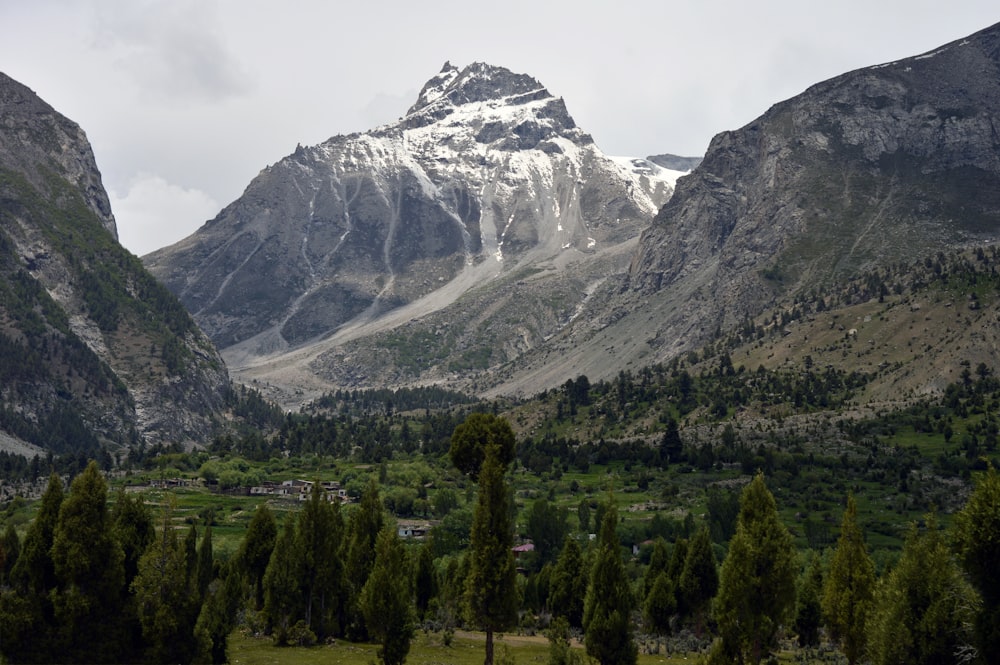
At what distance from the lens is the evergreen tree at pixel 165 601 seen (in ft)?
150

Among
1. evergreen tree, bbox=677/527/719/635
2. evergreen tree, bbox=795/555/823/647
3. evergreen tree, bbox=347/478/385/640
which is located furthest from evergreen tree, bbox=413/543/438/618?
evergreen tree, bbox=795/555/823/647

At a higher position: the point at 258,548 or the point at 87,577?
the point at 87,577

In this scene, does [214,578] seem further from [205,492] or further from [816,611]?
[205,492]

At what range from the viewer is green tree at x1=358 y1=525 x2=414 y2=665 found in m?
51.9

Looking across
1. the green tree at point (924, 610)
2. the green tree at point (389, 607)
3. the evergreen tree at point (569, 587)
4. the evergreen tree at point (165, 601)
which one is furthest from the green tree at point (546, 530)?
the green tree at point (924, 610)

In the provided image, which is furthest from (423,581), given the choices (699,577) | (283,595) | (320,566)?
(699,577)

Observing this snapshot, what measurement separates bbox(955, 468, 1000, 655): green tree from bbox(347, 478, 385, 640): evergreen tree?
4281cm

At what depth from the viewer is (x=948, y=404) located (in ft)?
622

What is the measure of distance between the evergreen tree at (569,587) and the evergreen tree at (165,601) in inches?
1690

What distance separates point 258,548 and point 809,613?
153 feet

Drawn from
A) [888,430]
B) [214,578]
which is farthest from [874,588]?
Result: [888,430]

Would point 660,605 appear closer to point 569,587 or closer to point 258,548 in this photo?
point 569,587

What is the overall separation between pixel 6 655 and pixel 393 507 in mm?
126941

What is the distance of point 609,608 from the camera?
50.8 meters
